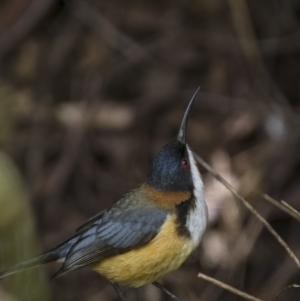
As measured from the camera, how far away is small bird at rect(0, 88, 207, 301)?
348 centimetres

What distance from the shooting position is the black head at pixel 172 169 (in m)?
3.68

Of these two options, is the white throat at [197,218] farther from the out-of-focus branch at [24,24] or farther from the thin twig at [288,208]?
the out-of-focus branch at [24,24]

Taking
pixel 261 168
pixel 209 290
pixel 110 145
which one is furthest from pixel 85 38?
pixel 209 290

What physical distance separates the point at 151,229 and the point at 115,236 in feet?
0.67

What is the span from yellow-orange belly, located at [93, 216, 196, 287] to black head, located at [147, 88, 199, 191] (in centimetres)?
20

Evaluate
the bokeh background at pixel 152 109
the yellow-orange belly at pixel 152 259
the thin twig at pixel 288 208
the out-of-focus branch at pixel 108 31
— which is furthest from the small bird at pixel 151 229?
the out-of-focus branch at pixel 108 31

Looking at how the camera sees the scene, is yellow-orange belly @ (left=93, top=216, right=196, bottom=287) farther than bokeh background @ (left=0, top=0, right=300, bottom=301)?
No

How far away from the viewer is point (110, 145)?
282 inches

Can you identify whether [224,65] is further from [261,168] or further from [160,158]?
[160,158]

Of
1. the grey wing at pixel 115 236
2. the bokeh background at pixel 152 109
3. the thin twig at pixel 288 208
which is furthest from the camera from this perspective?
the bokeh background at pixel 152 109

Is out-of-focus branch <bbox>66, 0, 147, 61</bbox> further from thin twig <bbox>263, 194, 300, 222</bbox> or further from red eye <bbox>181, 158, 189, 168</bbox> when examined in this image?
thin twig <bbox>263, 194, 300, 222</bbox>

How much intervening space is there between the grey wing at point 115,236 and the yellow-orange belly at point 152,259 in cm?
4

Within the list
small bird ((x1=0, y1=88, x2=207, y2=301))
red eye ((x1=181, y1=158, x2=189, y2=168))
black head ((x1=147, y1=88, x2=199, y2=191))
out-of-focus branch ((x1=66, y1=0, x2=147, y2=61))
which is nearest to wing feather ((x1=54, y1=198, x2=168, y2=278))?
small bird ((x1=0, y1=88, x2=207, y2=301))

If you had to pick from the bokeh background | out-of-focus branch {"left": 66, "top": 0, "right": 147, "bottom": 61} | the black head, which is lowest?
the bokeh background
